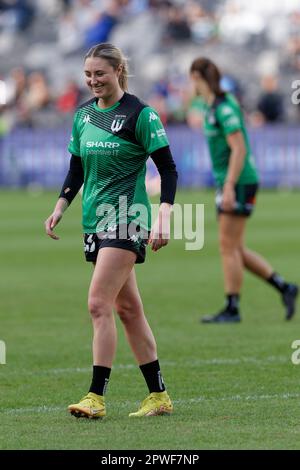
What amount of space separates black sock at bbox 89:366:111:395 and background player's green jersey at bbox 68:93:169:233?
829 millimetres

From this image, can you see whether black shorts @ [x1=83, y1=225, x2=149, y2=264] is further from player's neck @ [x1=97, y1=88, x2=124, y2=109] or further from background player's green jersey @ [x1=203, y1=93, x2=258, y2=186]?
background player's green jersey @ [x1=203, y1=93, x2=258, y2=186]

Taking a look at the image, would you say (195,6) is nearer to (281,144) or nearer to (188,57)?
(188,57)

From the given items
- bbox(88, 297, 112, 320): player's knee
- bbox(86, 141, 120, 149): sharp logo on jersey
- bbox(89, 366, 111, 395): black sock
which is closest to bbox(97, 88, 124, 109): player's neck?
bbox(86, 141, 120, 149): sharp logo on jersey

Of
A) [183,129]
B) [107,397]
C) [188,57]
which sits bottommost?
[107,397]

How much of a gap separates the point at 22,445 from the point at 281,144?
81.3ft

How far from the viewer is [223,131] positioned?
11.9m

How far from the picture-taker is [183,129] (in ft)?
101

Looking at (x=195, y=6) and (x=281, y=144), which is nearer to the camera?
(x=281, y=144)

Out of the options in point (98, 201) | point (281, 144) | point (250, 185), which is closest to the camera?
point (98, 201)

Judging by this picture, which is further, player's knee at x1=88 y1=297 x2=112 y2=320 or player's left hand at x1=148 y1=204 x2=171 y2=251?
player's knee at x1=88 y1=297 x2=112 y2=320

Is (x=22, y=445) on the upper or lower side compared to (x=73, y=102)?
lower

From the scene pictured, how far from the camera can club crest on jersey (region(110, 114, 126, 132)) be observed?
7375 mm

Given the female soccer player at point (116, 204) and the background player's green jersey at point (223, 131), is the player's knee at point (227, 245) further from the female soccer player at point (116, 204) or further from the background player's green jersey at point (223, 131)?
the female soccer player at point (116, 204)

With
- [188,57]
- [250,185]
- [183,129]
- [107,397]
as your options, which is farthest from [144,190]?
[188,57]
